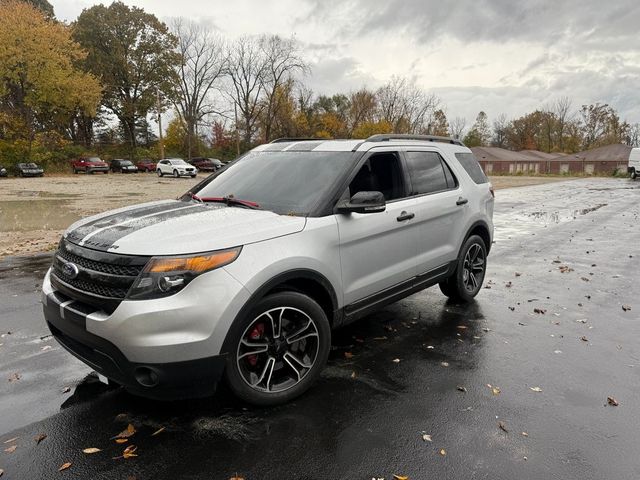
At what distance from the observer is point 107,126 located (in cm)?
5950

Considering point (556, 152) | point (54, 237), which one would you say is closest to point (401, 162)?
point (54, 237)

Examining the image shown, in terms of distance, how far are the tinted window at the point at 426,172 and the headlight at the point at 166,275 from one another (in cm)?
247

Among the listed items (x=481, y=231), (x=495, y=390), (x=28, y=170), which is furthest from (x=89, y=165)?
(x=495, y=390)

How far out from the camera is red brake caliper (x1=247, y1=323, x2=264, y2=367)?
308cm

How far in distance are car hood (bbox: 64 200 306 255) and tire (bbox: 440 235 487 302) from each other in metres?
2.63

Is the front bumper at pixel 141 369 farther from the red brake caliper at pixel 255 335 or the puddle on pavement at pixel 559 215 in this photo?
the puddle on pavement at pixel 559 215

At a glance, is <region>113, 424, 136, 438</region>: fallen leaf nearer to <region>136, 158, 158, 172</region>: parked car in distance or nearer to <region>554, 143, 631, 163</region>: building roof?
<region>136, 158, 158, 172</region>: parked car in distance

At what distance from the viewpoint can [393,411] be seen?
3158mm

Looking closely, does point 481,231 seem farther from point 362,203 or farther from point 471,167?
point 362,203

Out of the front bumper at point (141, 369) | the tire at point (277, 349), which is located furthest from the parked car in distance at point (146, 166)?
the tire at point (277, 349)

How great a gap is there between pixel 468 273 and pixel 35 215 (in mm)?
13932

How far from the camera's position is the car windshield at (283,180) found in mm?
3617

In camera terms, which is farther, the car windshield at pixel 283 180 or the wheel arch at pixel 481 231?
the wheel arch at pixel 481 231

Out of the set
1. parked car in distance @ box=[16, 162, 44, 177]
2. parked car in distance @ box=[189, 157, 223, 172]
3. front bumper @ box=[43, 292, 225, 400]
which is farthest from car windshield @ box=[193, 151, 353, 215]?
parked car in distance @ box=[189, 157, 223, 172]
